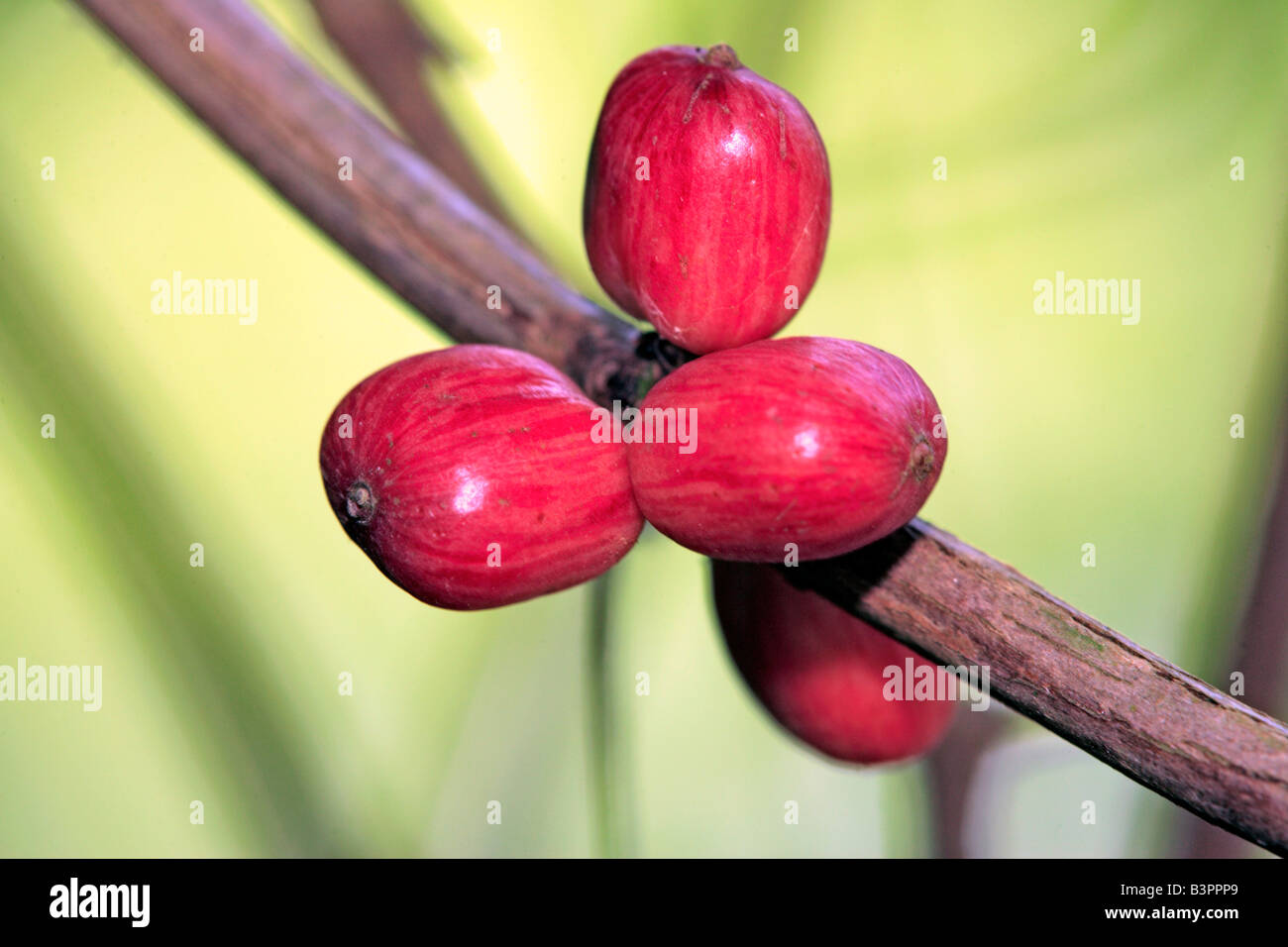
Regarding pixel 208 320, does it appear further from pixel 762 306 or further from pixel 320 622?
pixel 762 306

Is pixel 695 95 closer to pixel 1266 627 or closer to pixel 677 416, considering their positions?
pixel 677 416

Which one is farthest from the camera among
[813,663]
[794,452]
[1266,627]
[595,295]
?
[595,295]

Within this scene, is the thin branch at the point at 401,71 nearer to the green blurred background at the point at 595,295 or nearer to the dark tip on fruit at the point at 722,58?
the green blurred background at the point at 595,295

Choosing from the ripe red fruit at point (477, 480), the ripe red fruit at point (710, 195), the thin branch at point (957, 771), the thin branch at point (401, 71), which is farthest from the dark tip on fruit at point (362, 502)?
the thin branch at point (957, 771)

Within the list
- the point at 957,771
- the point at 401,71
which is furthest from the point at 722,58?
the point at 957,771
